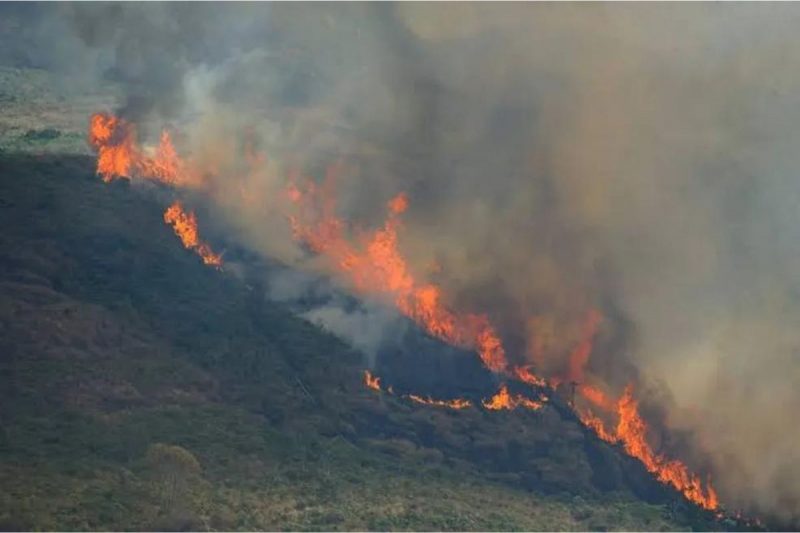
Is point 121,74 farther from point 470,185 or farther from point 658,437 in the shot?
point 658,437

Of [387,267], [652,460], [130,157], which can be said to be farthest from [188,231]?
[652,460]

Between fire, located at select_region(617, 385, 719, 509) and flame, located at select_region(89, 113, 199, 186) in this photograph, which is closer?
fire, located at select_region(617, 385, 719, 509)

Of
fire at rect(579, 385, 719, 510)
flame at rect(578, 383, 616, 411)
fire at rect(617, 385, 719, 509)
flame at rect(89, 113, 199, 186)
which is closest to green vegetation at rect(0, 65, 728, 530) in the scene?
fire at rect(579, 385, 719, 510)

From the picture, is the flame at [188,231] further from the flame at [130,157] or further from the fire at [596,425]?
the fire at [596,425]

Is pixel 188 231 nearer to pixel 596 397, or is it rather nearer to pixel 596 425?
pixel 596 397

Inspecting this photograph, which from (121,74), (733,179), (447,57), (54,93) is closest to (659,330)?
(733,179)

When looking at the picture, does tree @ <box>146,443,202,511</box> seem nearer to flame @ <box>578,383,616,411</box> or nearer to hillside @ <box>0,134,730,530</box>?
hillside @ <box>0,134,730,530</box>
